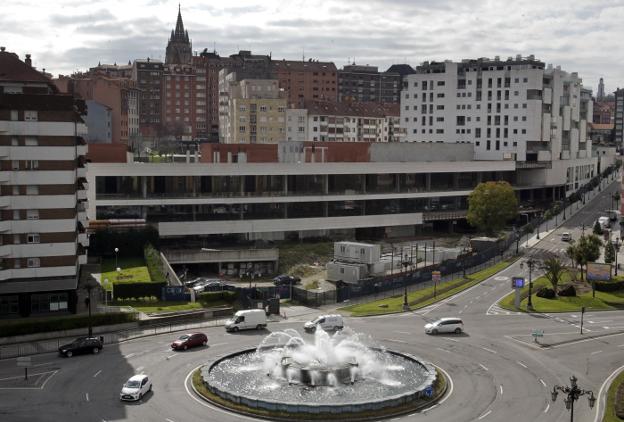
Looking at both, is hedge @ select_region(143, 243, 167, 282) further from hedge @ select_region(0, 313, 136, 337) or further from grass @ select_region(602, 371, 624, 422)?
→ grass @ select_region(602, 371, 624, 422)

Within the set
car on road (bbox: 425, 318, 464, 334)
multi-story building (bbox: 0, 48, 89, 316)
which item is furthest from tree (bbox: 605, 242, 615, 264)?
multi-story building (bbox: 0, 48, 89, 316)

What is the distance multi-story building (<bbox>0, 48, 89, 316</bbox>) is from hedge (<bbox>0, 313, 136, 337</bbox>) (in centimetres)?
454

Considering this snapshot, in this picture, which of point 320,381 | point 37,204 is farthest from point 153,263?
point 320,381

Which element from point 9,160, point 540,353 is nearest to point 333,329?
point 540,353

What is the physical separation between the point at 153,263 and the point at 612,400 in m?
48.4

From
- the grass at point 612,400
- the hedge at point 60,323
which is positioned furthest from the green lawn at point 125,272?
the grass at point 612,400

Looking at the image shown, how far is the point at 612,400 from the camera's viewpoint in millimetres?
41562

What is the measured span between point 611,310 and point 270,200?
49.2 m

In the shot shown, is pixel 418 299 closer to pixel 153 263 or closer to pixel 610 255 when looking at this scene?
pixel 610 255

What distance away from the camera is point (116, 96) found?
167250 millimetres

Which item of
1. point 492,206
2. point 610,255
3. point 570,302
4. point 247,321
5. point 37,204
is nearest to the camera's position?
point 247,321

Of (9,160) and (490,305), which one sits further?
(490,305)

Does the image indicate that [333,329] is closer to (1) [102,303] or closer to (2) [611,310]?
(1) [102,303]

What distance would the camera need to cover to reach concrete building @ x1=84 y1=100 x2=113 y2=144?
491ft
